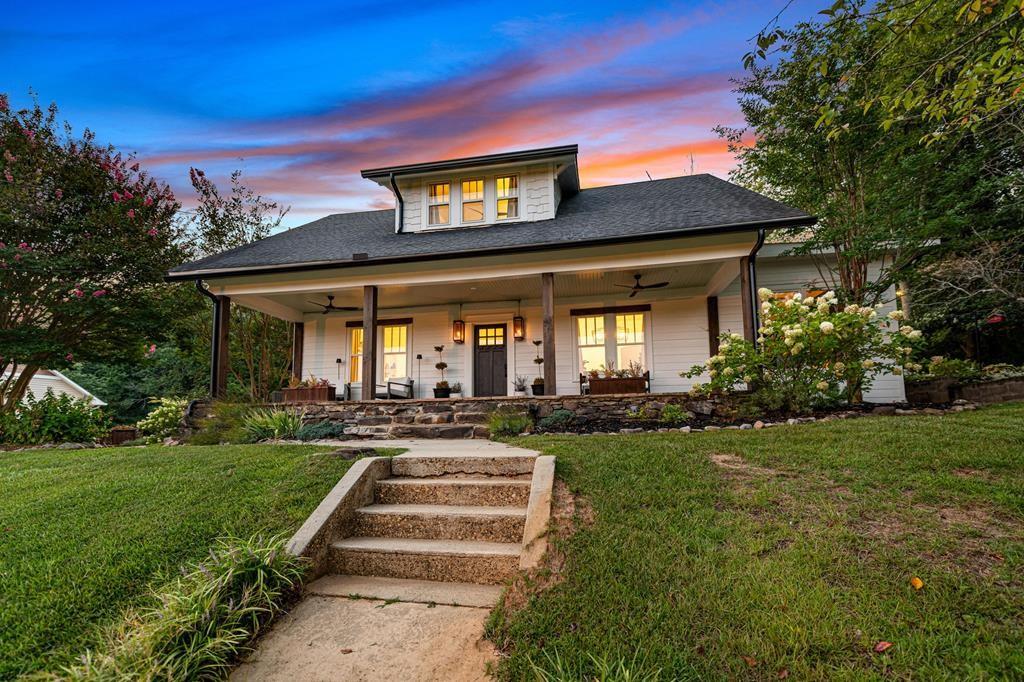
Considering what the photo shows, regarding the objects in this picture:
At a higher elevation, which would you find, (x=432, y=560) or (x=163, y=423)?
(x=163, y=423)

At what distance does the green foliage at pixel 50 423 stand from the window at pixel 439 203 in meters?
7.66

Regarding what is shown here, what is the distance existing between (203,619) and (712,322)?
9.82 metres

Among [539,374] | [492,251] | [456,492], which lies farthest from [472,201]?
[456,492]

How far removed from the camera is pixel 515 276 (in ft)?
30.0

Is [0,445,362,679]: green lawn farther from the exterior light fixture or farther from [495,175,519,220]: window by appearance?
[495,175,519,220]: window

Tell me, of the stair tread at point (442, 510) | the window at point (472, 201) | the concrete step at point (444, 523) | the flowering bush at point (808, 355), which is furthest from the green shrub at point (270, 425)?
the flowering bush at point (808, 355)

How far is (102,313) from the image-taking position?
1057 centimetres

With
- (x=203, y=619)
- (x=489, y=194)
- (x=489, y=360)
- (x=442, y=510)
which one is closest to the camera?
(x=203, y=619)

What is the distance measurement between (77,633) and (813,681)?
3.33 metres

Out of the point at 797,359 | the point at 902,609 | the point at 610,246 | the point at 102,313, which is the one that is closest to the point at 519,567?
the point at 902,609

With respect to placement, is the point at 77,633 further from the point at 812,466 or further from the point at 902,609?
the point at 812,466

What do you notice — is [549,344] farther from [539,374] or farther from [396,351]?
[396,351]

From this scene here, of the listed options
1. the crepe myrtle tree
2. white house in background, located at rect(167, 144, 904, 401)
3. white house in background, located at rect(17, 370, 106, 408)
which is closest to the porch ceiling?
white house in background, located at rect(167, 144, 904, 401)

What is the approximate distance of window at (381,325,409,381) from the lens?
11.9m
